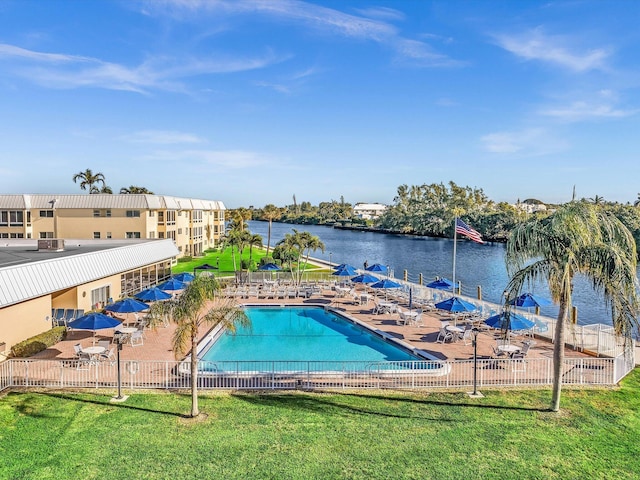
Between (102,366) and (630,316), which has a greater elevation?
(630,316)

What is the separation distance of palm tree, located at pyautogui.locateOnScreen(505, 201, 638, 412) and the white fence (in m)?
4.04

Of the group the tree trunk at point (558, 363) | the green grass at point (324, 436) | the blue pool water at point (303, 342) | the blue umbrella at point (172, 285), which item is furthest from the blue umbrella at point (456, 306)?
the blue umbrella at point (172, 285)

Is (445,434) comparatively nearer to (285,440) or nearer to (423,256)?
(285,440)

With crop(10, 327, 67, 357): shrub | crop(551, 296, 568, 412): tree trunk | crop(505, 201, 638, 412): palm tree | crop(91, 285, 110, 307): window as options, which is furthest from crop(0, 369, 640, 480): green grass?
crop(91, 285, 110, 307): window

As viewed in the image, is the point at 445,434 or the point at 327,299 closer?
the point at 445,434

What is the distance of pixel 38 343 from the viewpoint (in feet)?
61.9

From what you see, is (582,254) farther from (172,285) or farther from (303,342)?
(172,285)

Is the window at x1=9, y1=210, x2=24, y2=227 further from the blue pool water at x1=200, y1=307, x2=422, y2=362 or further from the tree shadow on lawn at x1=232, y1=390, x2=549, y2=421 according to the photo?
the tree shadow on lawn at x1=232, y1=390, x2=549, y2=421

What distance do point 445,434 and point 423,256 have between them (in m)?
68.0

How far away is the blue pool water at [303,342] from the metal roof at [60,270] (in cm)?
715

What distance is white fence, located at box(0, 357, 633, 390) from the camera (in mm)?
15375

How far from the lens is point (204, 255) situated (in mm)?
58062

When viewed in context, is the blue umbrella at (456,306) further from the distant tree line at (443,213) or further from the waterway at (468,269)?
the distant tree line at (443,213)

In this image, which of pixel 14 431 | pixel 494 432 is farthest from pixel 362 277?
pixel 14 431
